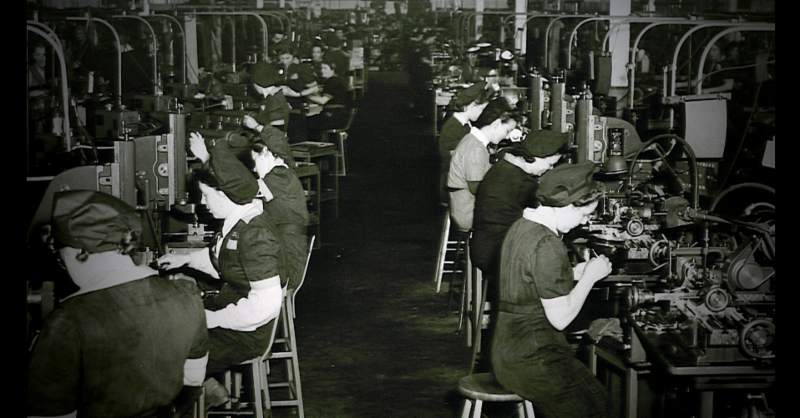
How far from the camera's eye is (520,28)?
498 centimetres

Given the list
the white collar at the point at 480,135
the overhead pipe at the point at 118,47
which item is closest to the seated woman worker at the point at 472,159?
the white collar at the point at 480,135

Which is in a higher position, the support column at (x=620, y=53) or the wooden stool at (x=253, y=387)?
the support column at (x=620, y=53)

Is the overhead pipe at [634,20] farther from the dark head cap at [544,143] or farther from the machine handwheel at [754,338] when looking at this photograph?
the machine handwheel at [754,338]

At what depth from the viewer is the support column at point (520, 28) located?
4.92m

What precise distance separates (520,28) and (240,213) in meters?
2.28

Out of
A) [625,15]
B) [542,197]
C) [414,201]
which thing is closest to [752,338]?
[542,197]

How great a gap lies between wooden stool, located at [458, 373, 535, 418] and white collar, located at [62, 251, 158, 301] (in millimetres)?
1389

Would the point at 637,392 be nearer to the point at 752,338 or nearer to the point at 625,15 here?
the point at 752,338

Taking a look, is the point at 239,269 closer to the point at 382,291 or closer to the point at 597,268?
the point at 382,291

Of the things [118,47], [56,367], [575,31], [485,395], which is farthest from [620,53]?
[56,367]

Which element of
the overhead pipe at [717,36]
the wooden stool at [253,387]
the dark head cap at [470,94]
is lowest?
the wooden stool at [253,387]

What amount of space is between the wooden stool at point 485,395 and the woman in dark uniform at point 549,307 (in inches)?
1.3

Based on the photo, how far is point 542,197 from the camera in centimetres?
340

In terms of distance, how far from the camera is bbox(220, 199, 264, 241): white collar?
3.53 meters
